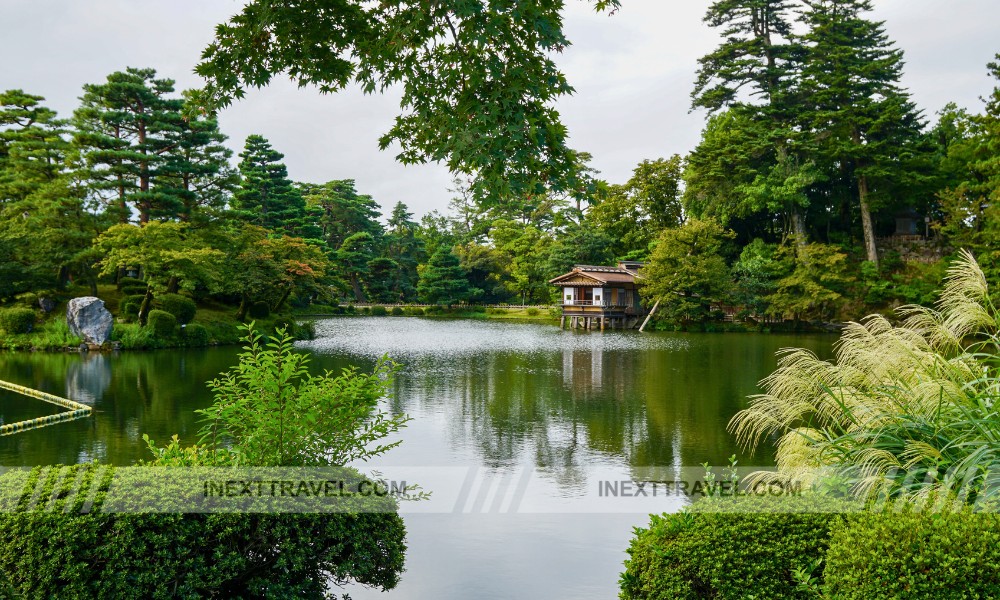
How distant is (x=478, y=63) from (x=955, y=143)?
3139 cm

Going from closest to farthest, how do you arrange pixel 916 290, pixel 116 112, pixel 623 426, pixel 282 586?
pixel 282 586 → pixel 623 426 → pixel 116 112 → pixel 916 290

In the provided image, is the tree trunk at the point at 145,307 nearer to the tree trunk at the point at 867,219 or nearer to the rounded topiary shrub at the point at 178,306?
the rounded topiary shrub at the point at 178,306

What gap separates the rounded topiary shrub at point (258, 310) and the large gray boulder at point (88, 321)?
598 centimetres

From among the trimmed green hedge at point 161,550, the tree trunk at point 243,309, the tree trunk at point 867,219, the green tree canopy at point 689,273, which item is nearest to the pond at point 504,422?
the trimmed green hedge at point 161,550

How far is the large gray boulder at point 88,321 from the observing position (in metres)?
16.8

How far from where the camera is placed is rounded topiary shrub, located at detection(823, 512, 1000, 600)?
6.67 ft

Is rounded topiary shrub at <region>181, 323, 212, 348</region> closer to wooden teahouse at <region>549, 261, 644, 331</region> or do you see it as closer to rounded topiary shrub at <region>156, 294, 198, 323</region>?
rounded topiary shrub at <region>156, 294, 198, 323</region>

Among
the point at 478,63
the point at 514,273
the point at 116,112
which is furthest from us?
the point at 514,273

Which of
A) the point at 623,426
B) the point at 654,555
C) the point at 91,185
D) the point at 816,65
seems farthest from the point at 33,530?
the point at 816,65

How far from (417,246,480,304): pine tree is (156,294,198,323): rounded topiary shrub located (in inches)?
824

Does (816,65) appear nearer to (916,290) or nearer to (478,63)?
(916,290)

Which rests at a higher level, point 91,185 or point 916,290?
point 91,185

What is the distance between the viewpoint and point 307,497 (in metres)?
2.81

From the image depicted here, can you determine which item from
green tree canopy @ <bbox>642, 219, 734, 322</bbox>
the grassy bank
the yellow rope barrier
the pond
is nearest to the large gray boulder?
the grassy bank
